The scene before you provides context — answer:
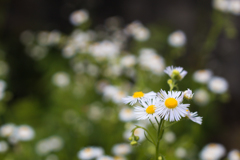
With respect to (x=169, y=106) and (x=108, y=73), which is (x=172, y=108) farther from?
(x=108, y=73)

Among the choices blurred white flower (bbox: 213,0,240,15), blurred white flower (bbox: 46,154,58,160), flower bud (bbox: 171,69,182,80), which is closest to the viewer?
flower bud (bbox: 171,69,182,80)

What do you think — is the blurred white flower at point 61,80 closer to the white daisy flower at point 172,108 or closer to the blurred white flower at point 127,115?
the blurred white flower at point 127,115

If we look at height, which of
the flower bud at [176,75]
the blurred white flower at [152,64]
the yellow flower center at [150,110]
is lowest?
the yellow flower center at [150,110]

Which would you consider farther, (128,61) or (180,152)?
(128,61)

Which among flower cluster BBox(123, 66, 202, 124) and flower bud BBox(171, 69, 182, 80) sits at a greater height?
flower bud BBox(171, 69, 182, 80)

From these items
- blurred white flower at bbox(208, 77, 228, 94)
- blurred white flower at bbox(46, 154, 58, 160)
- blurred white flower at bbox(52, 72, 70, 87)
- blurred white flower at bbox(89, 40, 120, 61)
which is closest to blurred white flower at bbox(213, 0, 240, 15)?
blurred white flower at bbox(208, 77, 228, 94)

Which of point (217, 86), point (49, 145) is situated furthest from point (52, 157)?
point (217, 86)

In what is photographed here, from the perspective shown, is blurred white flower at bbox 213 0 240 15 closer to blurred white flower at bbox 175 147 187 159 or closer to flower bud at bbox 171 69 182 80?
blurred white flower at bbox 175 147 187 159

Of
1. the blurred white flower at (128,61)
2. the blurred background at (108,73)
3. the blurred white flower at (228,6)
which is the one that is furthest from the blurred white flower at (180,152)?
the blurred white flower at (228,6)
